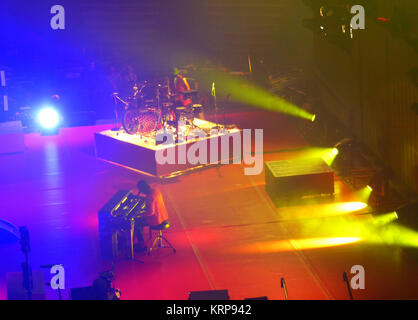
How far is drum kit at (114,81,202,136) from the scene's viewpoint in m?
13.6

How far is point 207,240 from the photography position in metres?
9.57

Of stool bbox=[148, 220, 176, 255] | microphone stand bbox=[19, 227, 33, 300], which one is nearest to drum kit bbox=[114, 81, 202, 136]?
stool bbox=[148, 220, 176, 255]

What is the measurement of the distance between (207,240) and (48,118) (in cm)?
917

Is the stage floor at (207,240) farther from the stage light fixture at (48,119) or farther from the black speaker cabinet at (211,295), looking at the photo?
the stage light fixture at (48,119)

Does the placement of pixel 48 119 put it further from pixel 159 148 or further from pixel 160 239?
pixel 160 239

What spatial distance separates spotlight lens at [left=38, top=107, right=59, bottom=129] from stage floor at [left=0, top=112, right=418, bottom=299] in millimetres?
3107

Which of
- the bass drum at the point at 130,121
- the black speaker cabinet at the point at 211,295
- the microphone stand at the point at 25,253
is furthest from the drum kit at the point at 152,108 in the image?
the black speaker cabinet at the point at 211,295

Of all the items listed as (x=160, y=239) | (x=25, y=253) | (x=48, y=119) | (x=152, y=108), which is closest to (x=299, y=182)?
(x=160, y=239)

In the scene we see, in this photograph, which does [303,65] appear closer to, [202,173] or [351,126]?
[351,126]

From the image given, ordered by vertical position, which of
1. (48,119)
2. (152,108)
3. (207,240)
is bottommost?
(207,240)

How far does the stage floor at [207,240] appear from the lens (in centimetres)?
812
